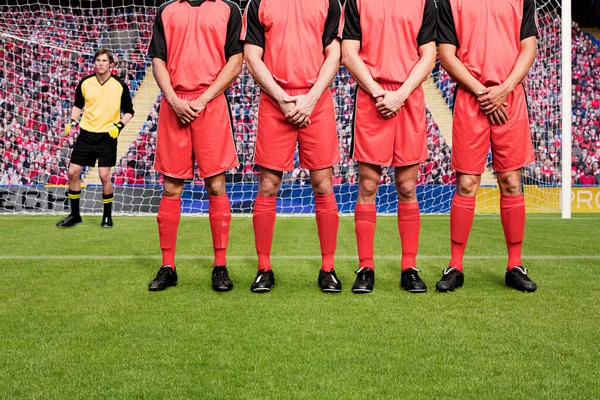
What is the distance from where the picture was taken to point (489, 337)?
223cm

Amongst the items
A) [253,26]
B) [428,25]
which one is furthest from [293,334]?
[428,25]

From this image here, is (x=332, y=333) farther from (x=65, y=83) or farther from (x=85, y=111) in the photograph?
Answer: (x=65, y=83)

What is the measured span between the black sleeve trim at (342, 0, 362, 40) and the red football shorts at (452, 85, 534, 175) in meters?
0.66

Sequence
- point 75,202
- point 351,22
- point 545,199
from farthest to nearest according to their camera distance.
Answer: point 545,199 < point 75,202 < point 351,22

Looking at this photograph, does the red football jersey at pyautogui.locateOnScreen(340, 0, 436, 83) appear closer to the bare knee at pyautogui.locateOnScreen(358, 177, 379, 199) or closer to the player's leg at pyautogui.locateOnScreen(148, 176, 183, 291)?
the bare knee at pyautogui.locateOnScreen(358, 177, 379, 199)

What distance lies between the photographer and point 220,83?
3.26 metres

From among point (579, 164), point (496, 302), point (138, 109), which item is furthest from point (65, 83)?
point (496, 302)

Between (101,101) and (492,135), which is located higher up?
(101,101)

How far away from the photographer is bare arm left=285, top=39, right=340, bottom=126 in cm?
306

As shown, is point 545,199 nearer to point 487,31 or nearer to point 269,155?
point 487,31

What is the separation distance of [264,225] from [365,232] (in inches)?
22.2

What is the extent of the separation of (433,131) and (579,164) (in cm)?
328

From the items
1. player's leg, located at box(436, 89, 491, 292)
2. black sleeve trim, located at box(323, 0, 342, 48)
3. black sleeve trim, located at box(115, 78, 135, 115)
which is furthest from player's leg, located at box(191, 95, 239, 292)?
black sleeve trim, located at box(115, 78, 135, 115)

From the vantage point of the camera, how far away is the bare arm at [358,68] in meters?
3.10
